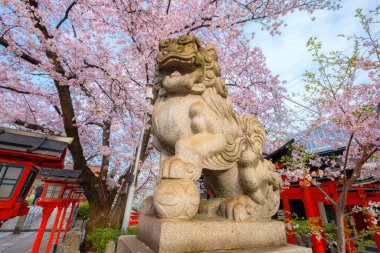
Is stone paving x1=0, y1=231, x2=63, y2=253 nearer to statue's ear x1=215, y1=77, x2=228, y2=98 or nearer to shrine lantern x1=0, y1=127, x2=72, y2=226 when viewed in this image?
shrine lantern x1=0, y1=127, x2=72, y2=226

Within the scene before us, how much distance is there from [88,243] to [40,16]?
812 centimetres

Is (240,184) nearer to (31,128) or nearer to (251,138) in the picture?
(251,138)

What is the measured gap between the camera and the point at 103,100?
897 centimetres

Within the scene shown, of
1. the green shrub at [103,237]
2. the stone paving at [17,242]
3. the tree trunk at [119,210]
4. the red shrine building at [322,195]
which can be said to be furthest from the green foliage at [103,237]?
the red shrine building at [322,195]

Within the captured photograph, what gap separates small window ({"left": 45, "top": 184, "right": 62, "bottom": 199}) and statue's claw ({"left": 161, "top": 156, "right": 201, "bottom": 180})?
18.6 feet

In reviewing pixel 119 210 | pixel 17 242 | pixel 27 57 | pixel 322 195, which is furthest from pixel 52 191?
pixel 322 195

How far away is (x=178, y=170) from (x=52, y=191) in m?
5.85

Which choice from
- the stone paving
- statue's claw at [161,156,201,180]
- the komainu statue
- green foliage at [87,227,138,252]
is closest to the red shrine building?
the komainu statue

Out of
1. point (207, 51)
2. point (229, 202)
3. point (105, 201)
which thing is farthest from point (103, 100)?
point (229, 202)

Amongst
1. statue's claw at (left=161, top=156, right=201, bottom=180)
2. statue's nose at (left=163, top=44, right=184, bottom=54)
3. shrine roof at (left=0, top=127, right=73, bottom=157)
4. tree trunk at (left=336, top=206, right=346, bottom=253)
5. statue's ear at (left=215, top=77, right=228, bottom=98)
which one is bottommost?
tree trunk at (left=336, top=206, right=346, bottom=253)

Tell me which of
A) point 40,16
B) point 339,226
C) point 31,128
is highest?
point 40,16

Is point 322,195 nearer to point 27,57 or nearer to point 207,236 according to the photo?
point 207,236

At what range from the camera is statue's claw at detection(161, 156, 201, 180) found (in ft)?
5.65

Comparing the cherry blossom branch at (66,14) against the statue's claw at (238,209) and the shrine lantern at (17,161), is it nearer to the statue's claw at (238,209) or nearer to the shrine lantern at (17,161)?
the shrine lantern at (17,161)
